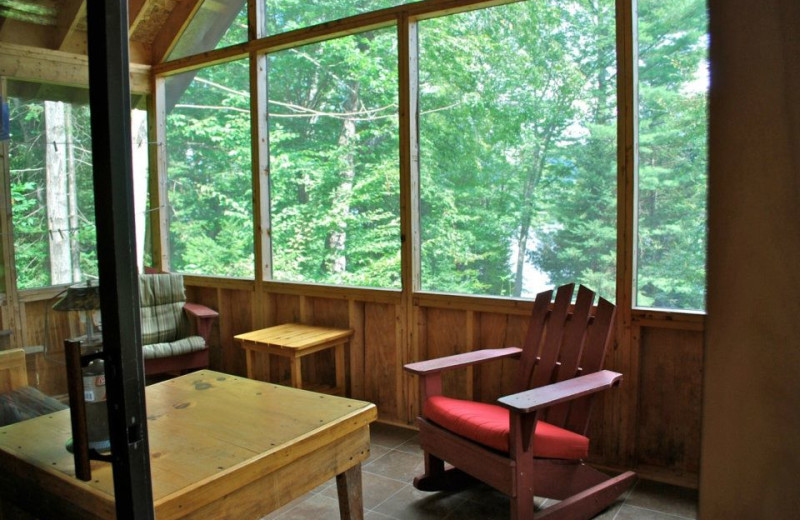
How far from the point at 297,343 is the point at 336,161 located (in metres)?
1.34

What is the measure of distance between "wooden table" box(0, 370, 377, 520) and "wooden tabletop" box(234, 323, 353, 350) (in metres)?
1.39

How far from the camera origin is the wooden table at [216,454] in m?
1.29

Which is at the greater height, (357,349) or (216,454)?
(216,454)

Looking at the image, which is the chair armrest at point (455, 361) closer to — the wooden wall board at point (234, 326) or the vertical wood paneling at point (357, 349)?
the vertical wood paneling at point (357, 349)

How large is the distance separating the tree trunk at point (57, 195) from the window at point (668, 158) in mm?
2606

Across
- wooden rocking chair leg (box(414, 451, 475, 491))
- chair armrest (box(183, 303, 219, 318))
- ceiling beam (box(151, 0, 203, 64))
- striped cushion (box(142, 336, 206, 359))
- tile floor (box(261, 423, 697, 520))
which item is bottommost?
tile floor (box(261, 423, 697, 520))

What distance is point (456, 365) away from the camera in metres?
2.94

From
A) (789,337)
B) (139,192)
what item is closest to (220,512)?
(789,337)

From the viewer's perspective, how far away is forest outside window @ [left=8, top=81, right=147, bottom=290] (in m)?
0.98

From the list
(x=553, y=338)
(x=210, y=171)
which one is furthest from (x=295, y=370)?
(x=210, y=171)

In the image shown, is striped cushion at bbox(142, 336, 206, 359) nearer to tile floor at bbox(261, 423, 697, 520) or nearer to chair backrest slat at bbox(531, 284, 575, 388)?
tile floor at bbox(261, 423, 697, 520)

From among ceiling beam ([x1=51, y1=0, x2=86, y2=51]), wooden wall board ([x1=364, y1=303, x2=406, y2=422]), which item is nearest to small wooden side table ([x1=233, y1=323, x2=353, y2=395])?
wooden wall board ([x1=364, y1=303, x2=406, y2=422])

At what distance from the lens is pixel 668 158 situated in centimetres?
294

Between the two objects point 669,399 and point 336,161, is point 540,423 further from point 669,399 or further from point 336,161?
point 336,161
